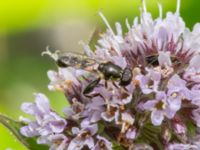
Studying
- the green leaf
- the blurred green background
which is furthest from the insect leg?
the blurred green background

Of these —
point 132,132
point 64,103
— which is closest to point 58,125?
point 132,132

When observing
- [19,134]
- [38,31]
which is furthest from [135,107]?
[38,31]

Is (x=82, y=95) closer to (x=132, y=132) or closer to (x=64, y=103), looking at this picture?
(x=132, y=132)

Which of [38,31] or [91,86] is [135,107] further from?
[38,31]

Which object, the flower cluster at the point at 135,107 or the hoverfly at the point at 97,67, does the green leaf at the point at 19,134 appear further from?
the hoverfly at the point at 97,67

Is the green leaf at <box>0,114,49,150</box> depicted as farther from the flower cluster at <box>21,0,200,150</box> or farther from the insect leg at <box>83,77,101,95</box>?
the insect leg at <box>83,77,101,95</box>

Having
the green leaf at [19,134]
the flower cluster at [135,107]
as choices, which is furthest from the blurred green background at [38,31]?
the flower cluster at [135,107]
